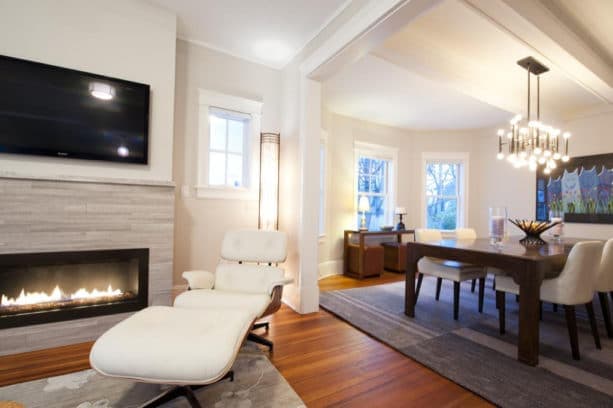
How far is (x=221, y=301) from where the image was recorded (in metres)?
1.92

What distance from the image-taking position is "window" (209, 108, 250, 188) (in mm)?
3166

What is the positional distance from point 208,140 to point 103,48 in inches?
44.4

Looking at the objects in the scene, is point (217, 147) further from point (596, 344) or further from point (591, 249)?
point (596, 344)

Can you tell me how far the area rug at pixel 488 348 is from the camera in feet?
5.37

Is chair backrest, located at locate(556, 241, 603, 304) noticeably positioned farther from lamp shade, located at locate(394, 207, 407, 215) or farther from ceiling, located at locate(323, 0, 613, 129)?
lamp shade, located at locate(394, 207, 407, 215)

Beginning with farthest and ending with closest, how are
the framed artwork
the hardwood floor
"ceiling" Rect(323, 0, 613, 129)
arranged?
the framed artwork < "ceiling" Rect(323, 0, 613, 129) < the hardwood floor

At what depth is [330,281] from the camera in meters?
4.21

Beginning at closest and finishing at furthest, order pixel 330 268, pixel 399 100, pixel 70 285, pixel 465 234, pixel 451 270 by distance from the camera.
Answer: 1. pixel 70 285
2. pixel 451 270
3. pixel 465 234
4. pixel 399 100
5. pixel 330 268

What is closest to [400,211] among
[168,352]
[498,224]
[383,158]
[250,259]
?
[383,158]

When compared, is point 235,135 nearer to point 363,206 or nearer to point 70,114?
point 70,114

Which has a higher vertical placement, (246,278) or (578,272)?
(578,272)

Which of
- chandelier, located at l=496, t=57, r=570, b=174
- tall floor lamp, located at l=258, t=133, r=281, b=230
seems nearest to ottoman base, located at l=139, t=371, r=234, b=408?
tall floor lamp, located at l=258, t=133, r=281, b=230

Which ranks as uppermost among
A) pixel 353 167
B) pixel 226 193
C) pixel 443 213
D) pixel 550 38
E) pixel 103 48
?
pixel 550 38

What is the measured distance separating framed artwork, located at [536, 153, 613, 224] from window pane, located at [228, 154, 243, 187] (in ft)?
16.4
